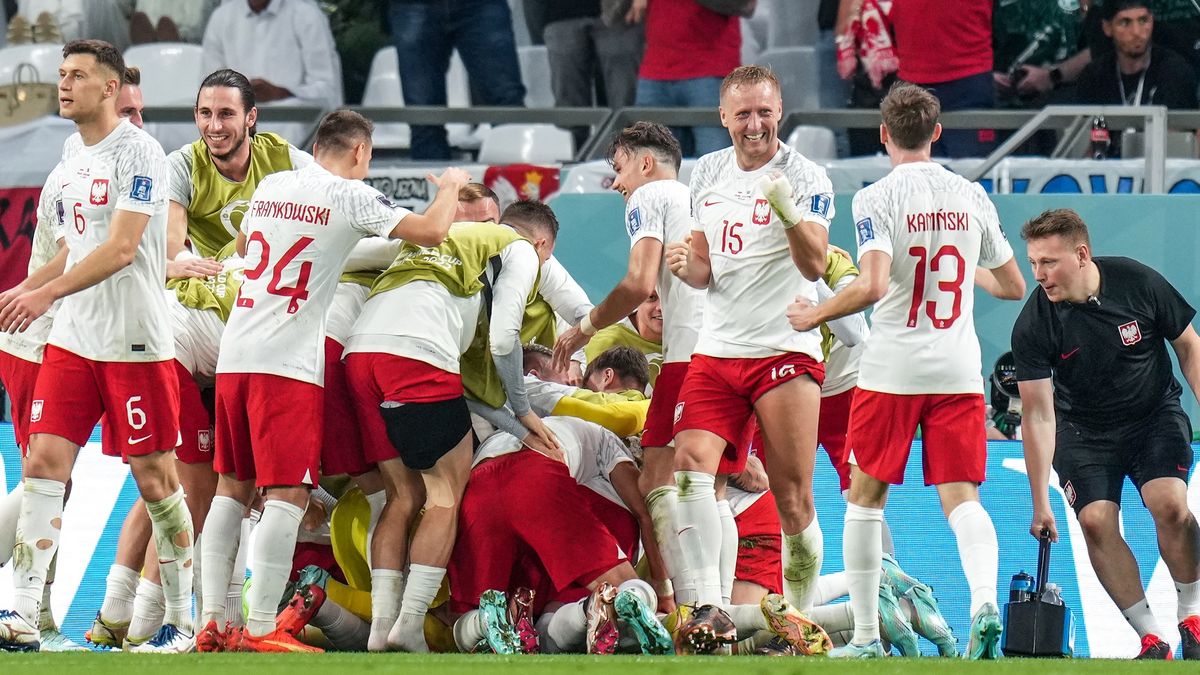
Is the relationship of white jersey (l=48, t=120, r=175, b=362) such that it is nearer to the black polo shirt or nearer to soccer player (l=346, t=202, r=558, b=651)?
soccer player (l=346, t=202, r=558, b=651)

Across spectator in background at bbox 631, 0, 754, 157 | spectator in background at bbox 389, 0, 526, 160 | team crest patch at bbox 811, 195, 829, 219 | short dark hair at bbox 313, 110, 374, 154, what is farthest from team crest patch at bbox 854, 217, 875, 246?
spectator in background at bbox 389, 0, 526, 160

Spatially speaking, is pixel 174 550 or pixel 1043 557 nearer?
pixel 174 550

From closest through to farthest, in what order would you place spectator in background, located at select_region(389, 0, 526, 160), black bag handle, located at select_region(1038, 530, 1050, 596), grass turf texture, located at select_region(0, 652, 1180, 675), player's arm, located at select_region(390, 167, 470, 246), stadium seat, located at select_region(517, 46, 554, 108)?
grass turf texture, located at select_region(0, 652, 1180, 675) → player's arm, located at select_region(390, 167, 470, 246) → black bag handle, located at select_region(1038, 530, 1050, 596) → spectator in background, located at select_region(389, 0, 526, 160) → stadium seat, located at select_region(517, 46, 554, 108)

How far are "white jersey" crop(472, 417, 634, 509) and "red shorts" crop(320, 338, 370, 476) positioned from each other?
1.61 ft

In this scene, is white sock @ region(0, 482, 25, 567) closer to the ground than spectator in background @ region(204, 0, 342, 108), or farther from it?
closer to the ground

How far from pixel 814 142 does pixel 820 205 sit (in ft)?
14.9

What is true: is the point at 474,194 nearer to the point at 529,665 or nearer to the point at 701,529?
the point at 701,529

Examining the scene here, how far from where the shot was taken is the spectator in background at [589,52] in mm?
11250

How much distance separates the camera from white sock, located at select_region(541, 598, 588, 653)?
251 inches

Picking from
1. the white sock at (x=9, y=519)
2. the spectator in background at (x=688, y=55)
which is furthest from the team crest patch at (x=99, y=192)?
the spectator in background at (x=688, y=55)

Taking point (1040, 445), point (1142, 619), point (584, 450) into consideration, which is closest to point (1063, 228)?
point (1040, 445)

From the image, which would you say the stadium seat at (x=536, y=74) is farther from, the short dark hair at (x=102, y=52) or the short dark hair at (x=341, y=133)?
the short dark hair at (x=102, y=52)

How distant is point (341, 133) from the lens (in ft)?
21.2

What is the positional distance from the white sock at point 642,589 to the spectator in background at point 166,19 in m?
7.63
